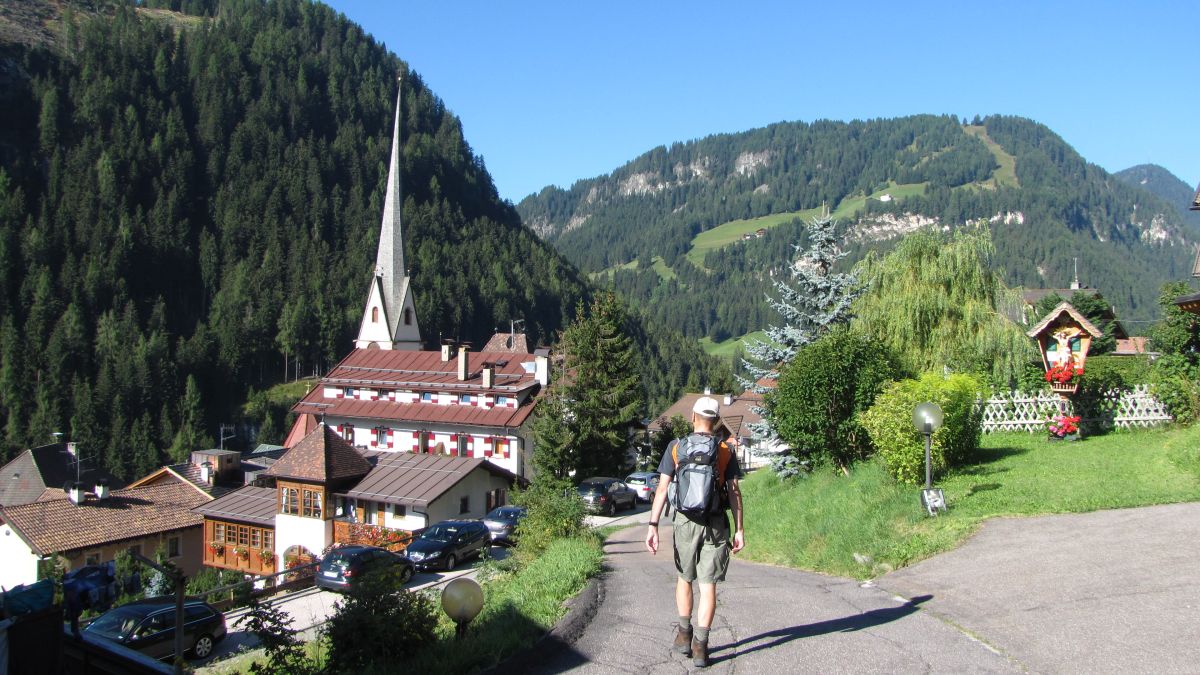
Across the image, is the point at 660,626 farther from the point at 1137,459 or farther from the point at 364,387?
the point at 364,387

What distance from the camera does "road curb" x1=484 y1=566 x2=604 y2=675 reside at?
662 centimetres

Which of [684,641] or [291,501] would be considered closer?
[684,641]

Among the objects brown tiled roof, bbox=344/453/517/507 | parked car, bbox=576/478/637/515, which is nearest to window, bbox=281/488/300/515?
brown tiled roof, bbox=344/453/517/507

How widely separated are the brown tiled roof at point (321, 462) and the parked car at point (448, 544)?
9791 mm

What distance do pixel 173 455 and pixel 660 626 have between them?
108 meters

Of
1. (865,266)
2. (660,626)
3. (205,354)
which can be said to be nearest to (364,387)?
(865,266)

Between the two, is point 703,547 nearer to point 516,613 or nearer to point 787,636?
point 787,636

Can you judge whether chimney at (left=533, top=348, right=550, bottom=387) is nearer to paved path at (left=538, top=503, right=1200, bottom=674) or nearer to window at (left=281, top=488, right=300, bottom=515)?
window at (left=281, top=488, right=300, bottom=515)

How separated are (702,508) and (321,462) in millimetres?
31890

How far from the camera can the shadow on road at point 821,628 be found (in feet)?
23.7

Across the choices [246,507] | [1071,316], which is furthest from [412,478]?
[1071,316]

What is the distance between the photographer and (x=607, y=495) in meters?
34.2

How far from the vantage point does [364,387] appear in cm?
5397

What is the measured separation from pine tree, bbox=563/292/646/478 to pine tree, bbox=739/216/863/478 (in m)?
20.1
